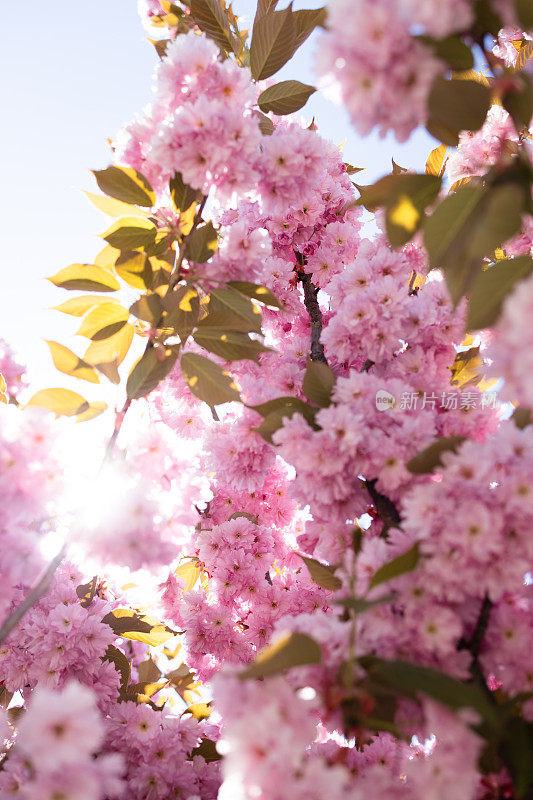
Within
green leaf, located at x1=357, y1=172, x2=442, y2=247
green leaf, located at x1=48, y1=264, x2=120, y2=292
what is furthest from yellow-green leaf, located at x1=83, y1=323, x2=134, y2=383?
green leaf, located at x1=357, y1=172, x2=442, y2=247

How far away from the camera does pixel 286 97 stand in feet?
6.00

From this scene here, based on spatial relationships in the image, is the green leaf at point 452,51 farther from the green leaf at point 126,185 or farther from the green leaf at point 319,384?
the green leaf at point 126,185

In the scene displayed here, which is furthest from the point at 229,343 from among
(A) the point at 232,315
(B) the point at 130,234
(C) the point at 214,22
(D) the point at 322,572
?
(C) the point at 214,22

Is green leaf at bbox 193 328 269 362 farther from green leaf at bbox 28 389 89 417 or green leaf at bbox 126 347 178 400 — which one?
green leaf at bbox 28 389 89 417

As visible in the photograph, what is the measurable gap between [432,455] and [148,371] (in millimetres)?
655

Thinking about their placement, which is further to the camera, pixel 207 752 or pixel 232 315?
pixel 207 752

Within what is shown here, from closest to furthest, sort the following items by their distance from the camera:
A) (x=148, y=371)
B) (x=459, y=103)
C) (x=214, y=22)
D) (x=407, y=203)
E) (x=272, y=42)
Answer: (x=459, y=103)
(x=407, y=203)
(x=148, y=371)
(x=272, y=42)
(x=214, y=22)

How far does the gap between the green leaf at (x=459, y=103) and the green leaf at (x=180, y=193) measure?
0.72m

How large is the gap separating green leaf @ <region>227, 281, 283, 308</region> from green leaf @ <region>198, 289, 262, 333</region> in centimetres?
3

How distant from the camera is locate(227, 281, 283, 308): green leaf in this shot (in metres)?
1.54

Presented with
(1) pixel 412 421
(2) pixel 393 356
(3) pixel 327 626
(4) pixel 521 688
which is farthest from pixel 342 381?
(4) pixel 521 688

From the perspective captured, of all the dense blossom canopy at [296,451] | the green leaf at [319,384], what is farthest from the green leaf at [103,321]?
the green leaf at [319,384]

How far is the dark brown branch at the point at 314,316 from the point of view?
1.93 metres

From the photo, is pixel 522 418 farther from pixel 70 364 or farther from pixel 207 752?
pixel 207 752
